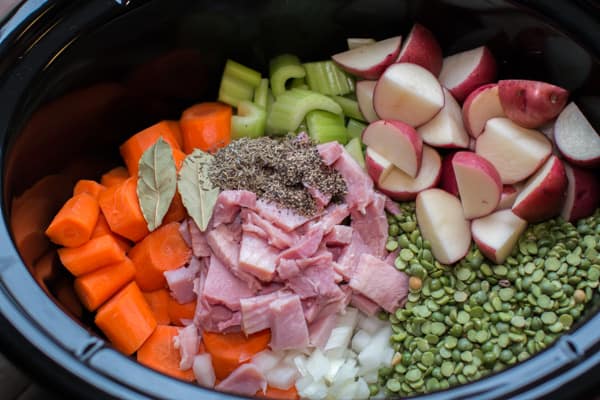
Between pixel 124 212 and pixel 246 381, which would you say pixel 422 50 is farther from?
pixel 246 381

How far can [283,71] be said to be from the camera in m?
2.54

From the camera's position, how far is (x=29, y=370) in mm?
1697

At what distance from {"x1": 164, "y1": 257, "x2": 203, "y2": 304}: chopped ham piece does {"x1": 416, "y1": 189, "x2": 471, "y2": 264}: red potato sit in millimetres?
715

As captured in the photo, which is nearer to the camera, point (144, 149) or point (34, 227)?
point (34, 227)

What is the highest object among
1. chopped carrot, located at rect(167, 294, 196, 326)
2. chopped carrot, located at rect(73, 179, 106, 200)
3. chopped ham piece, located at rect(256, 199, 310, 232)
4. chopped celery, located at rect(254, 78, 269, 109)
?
chopped carrot, located at rect(73, 179, 106, 200)

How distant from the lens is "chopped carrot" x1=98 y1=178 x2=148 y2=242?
219 centimetres

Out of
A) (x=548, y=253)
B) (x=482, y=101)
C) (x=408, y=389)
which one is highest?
(x=482, y=101)

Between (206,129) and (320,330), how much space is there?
0.82 metres

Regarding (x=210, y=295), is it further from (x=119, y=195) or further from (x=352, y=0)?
(x=352, y=0)

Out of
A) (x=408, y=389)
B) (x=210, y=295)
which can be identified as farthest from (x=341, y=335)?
(x=210, y=295)

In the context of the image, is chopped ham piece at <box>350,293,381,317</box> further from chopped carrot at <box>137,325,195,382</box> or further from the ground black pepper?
chopped carrot at <box>137,325,195,382</box>

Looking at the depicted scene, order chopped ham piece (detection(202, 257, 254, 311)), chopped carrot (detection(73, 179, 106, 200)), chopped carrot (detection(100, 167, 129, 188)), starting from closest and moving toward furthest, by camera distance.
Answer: chopped ham piece (detection(202, 257, 254, 311))
chopped carrot (detection(73, 179, 106, 200))
chopped carrot (detection(100, 167, 129, 188))

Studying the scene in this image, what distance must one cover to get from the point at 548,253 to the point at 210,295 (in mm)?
993

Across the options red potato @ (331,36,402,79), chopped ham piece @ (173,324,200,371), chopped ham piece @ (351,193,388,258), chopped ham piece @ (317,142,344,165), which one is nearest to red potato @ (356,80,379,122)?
red potato @ (331,36,402,79)
